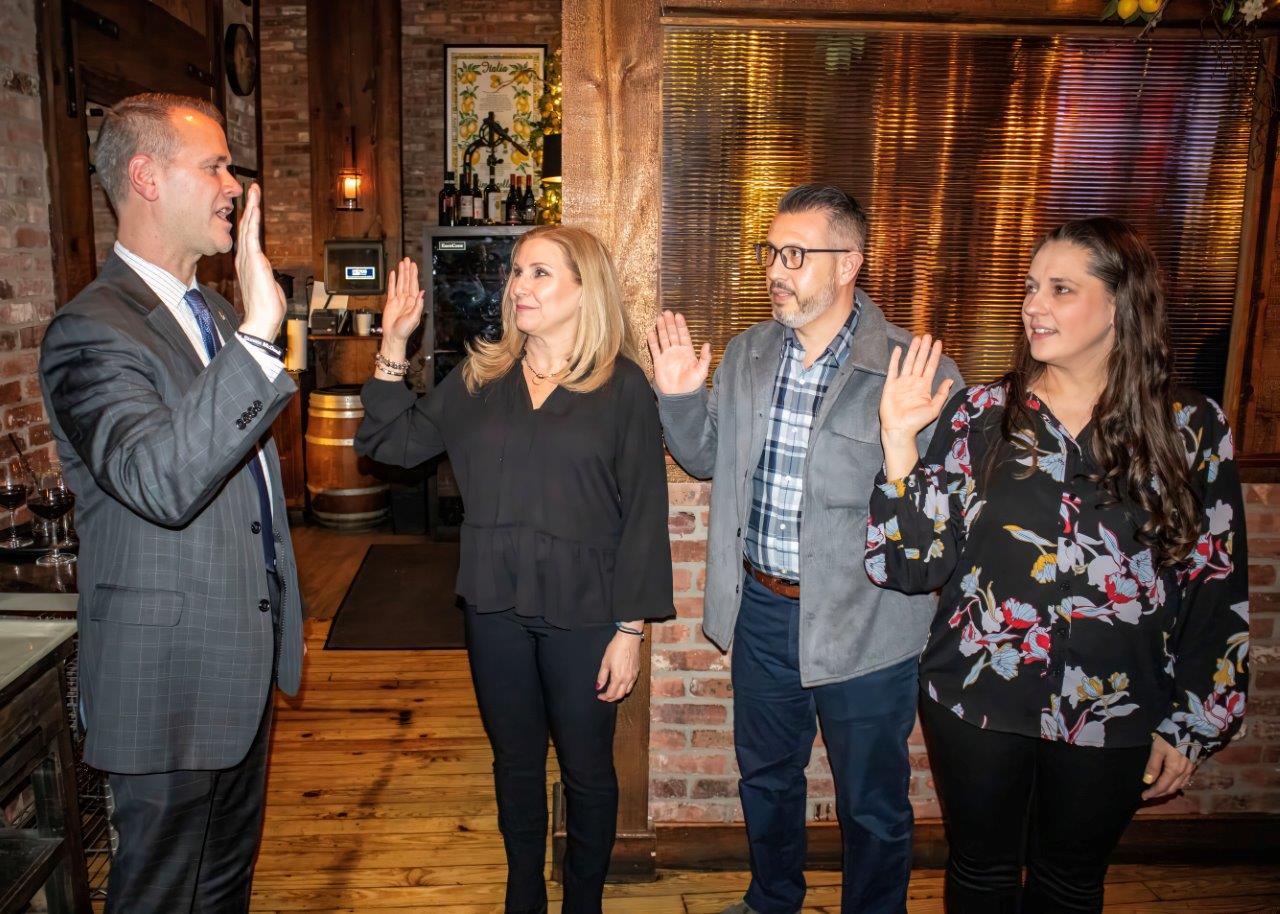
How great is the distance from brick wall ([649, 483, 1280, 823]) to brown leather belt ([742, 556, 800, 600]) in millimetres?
313

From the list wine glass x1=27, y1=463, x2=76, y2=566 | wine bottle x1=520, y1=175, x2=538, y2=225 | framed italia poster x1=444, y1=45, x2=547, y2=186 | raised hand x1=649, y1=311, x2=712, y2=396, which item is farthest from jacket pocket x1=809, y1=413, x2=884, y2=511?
framed italia poster x1=444, y1=45, x2=547, y2=186

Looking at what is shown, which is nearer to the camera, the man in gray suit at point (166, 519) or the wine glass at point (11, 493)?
the man in gray suit at point (166, 519)

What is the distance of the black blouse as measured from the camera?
2.05m

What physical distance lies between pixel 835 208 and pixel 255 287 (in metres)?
1.24

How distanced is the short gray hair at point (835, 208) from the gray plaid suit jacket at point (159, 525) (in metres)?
1.19

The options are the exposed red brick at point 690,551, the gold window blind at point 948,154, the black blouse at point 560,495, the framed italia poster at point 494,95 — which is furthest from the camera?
the framed italia poster at point 494,95

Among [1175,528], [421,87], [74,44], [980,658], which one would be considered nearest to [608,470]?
[980,658]

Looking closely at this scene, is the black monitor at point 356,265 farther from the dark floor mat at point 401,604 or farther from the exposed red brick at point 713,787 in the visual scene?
the exposed red brick at point 713,787

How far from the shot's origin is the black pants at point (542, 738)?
2104 millimetres

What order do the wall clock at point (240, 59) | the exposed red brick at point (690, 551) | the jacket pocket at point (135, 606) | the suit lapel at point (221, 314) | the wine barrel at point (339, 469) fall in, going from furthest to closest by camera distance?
1. the wine barrel at point (339, 469)
2. the wall clock at point (240, 59)
3. the exposed red brick at point (690, 551)
4. the suit lapel at point (221, 314)
5. the jacket pocket at point (135, 606)

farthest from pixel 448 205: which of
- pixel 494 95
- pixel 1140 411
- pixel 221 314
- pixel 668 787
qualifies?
pixel 1140 411

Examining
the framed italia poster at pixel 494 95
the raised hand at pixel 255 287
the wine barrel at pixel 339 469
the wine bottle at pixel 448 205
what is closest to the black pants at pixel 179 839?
the raised hand at pixel 255 287

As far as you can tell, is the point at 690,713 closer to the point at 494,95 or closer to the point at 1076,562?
the point at 1076,562

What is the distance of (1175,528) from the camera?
1699mm
